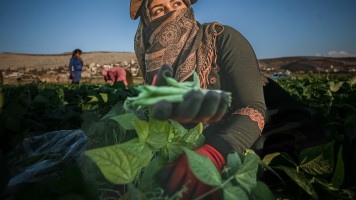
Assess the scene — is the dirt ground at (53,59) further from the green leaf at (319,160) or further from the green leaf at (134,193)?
the green leaf at (134,193)

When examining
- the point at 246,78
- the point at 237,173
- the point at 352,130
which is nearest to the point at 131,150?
the point at 237,173

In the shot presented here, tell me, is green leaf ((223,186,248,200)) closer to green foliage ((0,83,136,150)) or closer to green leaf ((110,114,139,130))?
green leaf ((110,114,139,130))

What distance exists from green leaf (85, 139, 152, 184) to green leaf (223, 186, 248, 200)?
0.67 feet

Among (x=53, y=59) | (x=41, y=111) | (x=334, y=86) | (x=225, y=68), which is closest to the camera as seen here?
(x=225, y=68)

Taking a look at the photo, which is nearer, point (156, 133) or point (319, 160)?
point (156, 133)

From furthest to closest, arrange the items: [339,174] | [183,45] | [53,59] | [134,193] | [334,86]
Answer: [53,59] < [334,86] < [183,45] < [339,174] < [134,193]

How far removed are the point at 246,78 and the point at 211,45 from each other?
1.15 feet

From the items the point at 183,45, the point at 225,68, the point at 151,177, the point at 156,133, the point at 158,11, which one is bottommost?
the point at 151,177

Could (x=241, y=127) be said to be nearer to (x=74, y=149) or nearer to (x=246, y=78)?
(x=246, y=78)

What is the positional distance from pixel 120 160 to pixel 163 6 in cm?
131

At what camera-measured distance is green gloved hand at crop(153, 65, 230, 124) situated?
1.41 feet

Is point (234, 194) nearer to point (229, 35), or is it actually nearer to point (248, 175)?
point (248, 175)

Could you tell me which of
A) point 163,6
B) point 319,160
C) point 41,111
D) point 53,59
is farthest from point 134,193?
point 53,59

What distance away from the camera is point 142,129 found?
1.67 feet
